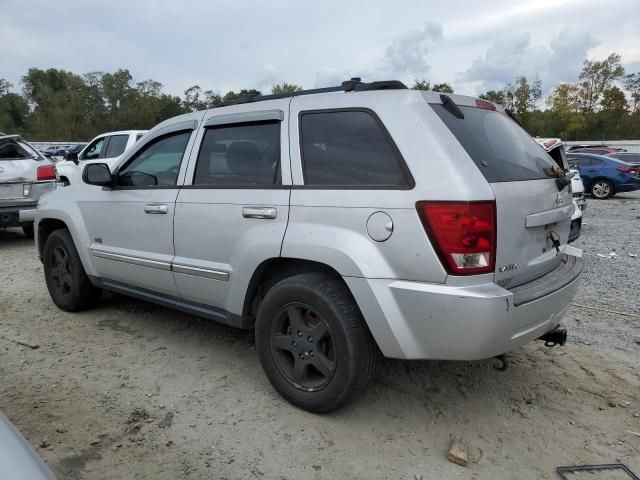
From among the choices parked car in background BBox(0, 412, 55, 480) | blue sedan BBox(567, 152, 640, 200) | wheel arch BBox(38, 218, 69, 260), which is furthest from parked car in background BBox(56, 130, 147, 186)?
blue sedan BBox(567, 152, 640, 200)

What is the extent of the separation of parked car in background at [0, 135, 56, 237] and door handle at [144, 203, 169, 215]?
5.03 metres

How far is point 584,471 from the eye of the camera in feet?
8.29

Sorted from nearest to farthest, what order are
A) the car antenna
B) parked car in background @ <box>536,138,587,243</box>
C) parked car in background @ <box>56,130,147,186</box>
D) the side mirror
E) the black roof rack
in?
the car antenna
the black roof rack
the side mirror
parked car in background @ <box>536,138,587,243</box>
parked car in background @ <box>56,130,147,186</box>

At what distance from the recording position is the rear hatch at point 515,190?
8.51ft

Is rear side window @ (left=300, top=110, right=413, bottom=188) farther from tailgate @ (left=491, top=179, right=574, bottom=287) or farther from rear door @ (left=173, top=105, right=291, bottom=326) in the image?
tailgate @ (left=491, top=179, right=574, bottom=287)

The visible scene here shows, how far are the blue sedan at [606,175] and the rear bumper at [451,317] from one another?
1447 centimetres

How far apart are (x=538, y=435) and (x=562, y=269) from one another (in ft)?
3.31

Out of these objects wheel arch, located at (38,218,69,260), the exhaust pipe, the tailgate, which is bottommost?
the exhaust pipe

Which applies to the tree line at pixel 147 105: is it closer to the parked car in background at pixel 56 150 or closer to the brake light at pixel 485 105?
the parked car in background at pixel 56 150

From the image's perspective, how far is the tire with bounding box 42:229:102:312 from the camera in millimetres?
4625

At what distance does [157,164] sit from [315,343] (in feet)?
6.58

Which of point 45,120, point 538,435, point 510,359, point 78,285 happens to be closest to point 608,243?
point 510,359

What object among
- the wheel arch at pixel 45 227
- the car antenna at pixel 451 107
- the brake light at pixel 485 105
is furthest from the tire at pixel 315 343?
the wheel arch at pixel 45 227

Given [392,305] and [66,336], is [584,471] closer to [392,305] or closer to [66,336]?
[392,305]
